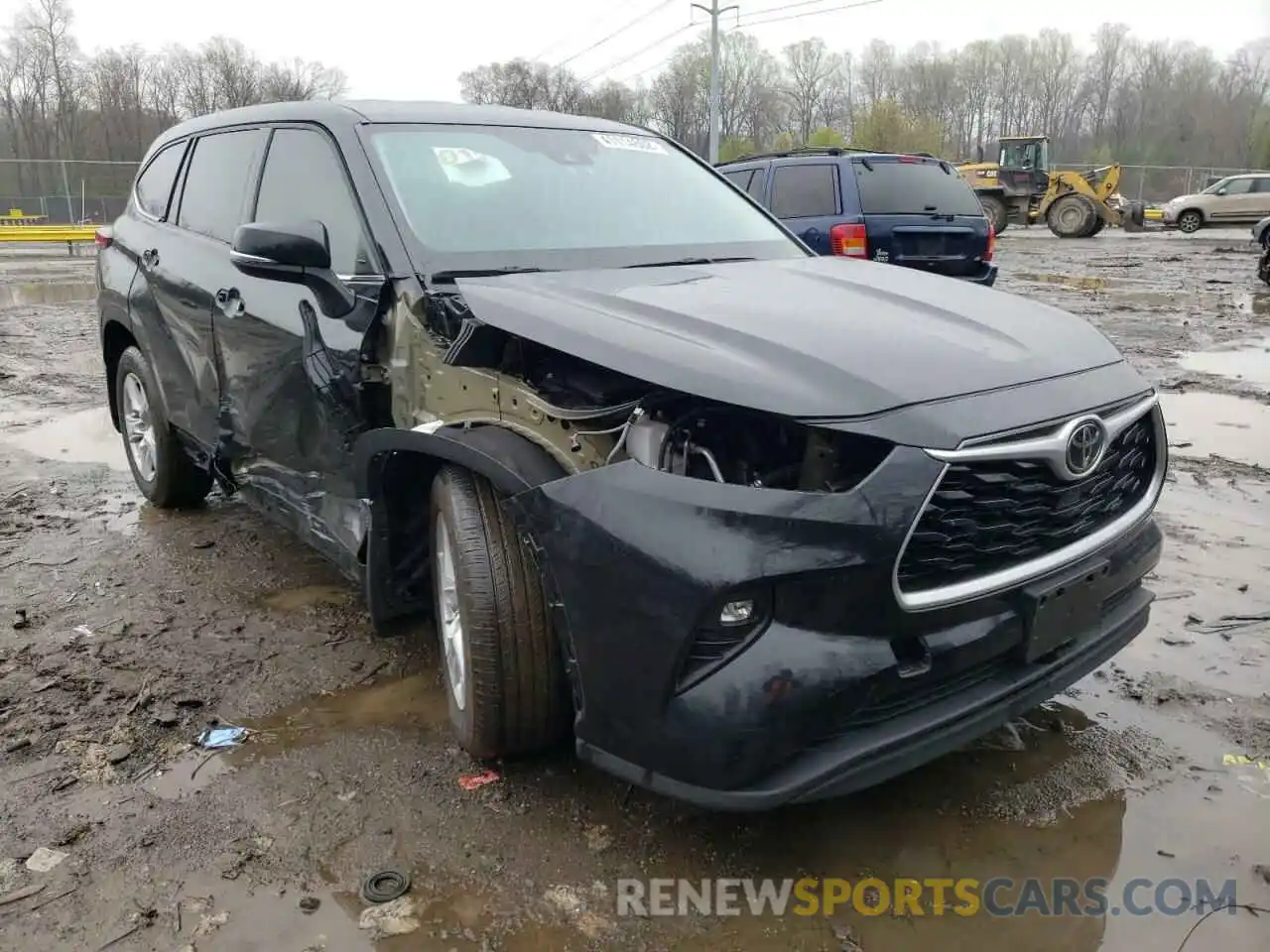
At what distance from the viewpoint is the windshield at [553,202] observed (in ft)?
10.1

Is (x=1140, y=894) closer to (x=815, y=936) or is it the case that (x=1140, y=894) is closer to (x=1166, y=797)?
(x=1166, y=797)

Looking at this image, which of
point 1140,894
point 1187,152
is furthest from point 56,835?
point 1187,152

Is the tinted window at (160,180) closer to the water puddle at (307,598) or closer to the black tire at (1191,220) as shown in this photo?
the water puddle at (307,598)

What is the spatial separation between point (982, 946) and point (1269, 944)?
24.3 inches

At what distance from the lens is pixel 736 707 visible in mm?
1976

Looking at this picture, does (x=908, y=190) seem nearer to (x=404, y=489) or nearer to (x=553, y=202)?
(x=553, y=202)

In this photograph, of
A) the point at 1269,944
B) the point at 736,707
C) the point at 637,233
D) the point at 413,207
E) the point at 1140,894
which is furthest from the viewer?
the point at 637,233

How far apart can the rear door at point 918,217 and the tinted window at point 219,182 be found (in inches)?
243

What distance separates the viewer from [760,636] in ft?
6.54

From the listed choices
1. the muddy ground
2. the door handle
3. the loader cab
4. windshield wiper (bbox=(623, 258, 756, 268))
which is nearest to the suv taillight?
the muddy ground

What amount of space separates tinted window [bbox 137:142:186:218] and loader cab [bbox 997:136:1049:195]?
97.7ft

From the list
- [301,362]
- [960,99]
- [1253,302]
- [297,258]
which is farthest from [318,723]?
[960,99]

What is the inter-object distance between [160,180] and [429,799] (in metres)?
3.63

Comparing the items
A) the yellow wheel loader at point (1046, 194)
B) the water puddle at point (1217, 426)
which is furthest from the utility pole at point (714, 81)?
the water puddle at point (1217, 426)
